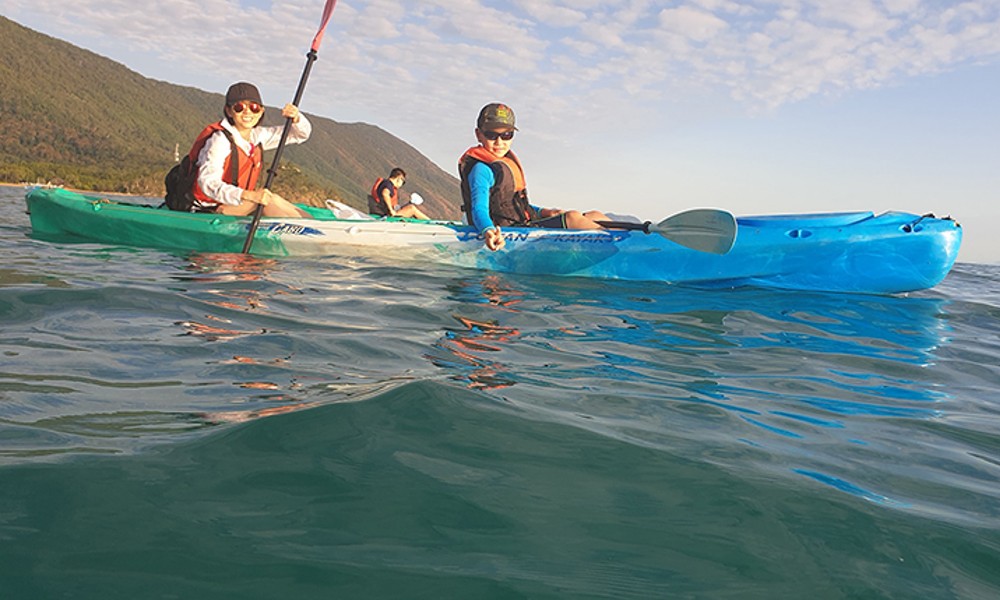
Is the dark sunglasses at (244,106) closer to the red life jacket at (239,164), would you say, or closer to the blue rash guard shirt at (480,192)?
the red life jacket at (239,164)

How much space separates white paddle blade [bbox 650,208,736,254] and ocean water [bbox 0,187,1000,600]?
200 cm

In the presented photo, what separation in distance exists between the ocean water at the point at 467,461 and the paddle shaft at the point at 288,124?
336 centimetres

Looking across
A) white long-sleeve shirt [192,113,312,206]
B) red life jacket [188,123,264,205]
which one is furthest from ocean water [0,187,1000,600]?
red life jacket [188,123,264,205]

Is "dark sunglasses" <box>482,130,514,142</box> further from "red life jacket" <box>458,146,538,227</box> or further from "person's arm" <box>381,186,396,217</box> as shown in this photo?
"person's arm" <box>381,186,396,217</box>

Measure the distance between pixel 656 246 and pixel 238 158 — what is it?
450cm

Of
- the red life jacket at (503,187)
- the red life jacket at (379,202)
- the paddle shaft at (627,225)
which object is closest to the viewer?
the paddle shaft at (627,225)

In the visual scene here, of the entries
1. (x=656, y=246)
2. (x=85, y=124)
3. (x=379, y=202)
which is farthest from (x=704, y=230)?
(x=85, y=124)

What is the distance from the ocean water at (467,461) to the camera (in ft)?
4.02

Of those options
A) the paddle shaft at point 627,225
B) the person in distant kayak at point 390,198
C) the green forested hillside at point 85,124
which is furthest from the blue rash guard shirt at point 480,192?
the green forested hillside at point 85,124

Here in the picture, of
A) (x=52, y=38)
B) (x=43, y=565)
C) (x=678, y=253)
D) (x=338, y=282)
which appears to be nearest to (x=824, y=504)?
(x=43, y=565)

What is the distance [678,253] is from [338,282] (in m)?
3.09

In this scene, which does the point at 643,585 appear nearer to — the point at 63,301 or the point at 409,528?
the point at 409,528

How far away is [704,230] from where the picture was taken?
5926mm

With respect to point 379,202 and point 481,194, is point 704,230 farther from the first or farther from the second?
point 379,202
